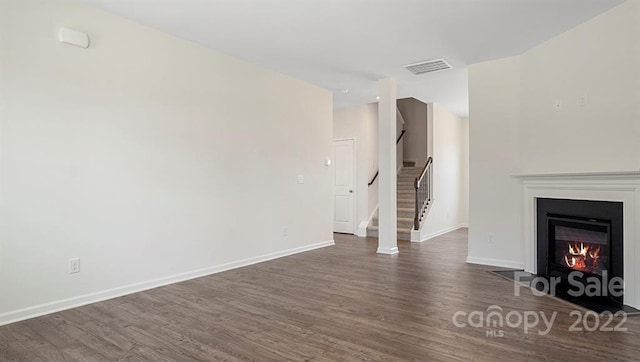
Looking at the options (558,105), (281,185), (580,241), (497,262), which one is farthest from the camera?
(281,185)

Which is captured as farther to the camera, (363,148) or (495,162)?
(363,148)

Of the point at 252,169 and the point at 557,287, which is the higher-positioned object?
the point at 252,169

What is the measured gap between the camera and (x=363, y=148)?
7477 millimetres

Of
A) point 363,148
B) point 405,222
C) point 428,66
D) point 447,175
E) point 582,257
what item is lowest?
point 405,222

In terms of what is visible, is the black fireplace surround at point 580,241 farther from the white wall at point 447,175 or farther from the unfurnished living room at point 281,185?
the white wall at point 447,175

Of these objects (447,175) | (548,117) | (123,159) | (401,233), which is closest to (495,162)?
(548,117)

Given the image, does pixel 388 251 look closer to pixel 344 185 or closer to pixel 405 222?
pixel 405 222

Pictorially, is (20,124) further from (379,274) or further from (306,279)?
(379,274)

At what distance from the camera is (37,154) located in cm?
298

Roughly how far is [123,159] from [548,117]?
461cm

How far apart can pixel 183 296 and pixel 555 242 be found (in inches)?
156

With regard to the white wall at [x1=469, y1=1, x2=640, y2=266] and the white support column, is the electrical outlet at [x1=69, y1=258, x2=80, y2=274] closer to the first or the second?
the white support column

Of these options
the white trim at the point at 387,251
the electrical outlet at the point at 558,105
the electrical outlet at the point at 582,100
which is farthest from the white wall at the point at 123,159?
the electrical outlet at the point at 582,100

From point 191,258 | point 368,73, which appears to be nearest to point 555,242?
point 368,73
